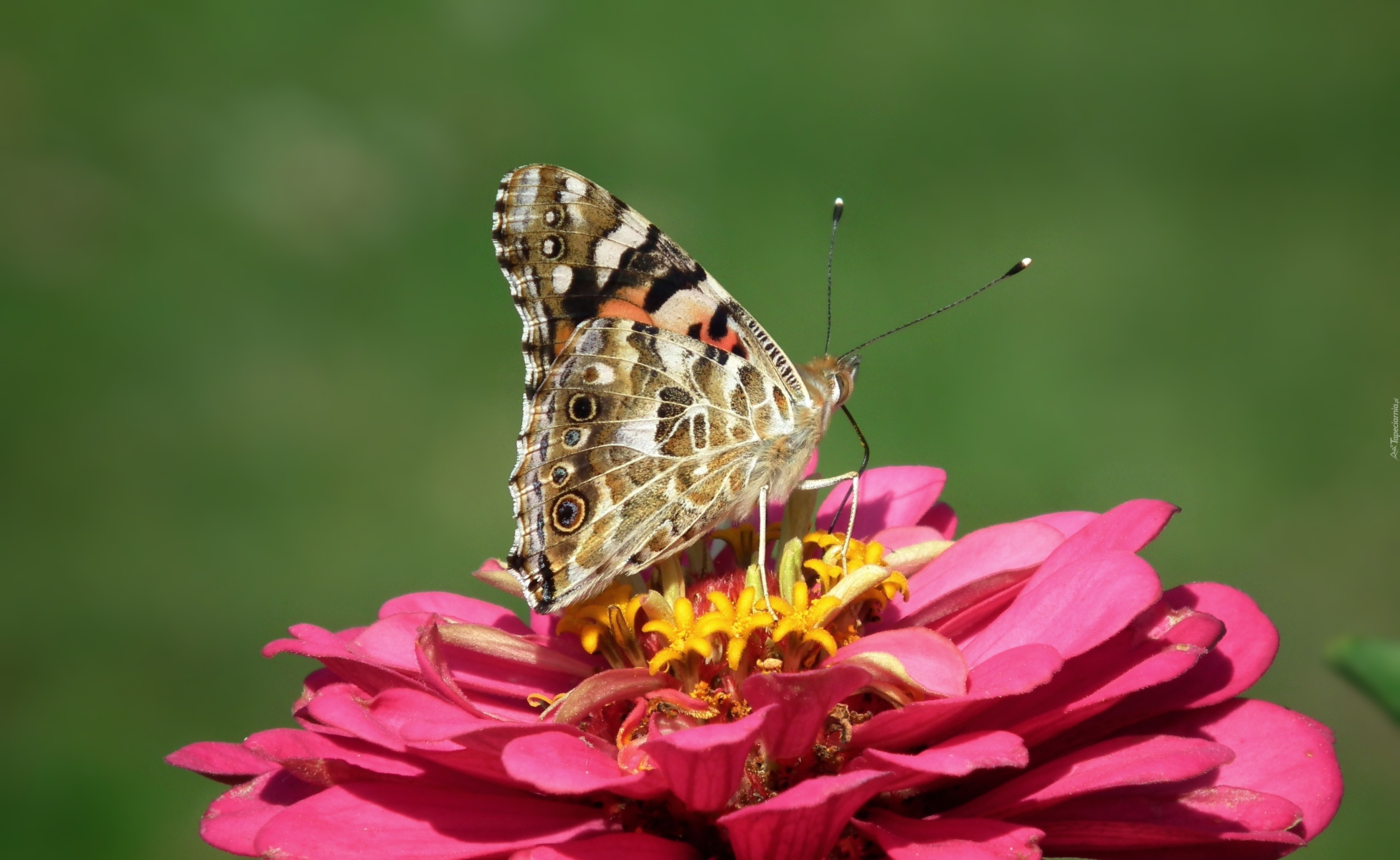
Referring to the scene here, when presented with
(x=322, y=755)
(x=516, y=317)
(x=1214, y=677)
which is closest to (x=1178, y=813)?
(x=1214, y=677)

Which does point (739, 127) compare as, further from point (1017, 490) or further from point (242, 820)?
point (242, 820)

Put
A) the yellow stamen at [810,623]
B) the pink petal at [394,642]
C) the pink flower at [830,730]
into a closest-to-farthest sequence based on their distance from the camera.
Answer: the pink flower at [830,730] < the yellow stamen at [810,623] < the pink petal at [394,642]

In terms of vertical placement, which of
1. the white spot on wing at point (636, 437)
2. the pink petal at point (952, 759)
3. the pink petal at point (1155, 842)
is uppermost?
the white spot on wing at point (636, 437)

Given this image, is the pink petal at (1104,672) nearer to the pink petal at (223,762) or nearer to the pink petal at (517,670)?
the pink petal at (517,670)

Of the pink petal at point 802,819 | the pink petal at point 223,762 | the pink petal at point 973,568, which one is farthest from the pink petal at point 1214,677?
the pink petal at point 223,762

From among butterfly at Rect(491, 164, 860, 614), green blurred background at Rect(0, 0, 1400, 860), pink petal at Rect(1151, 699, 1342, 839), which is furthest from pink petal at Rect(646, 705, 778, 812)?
green blurred background at Rect(0, 0, 1400, 860)

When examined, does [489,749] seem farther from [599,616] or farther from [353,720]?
[599,616]
